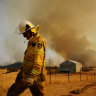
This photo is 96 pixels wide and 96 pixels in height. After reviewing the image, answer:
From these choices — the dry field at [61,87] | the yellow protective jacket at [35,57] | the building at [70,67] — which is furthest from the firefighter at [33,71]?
the building at [70,67]

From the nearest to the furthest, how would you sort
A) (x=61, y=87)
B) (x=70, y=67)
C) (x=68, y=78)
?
(x=61, y=87), (x=68, y=78), (x=70, y=67)

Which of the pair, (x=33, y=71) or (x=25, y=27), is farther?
(x=25, y=27)

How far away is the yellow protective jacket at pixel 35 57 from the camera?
2430 mm

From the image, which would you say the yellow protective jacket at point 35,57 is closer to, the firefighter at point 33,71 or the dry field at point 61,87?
the firefighter at point 33,71

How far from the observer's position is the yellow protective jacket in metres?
2.43

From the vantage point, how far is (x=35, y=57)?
96.2 inches

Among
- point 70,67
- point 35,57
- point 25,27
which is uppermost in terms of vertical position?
point 25,27

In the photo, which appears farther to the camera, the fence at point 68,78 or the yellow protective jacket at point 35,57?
the fence at point 68,78

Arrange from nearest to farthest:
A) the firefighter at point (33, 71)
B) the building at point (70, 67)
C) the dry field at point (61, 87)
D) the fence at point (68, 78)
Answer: the firefighter at point (33, 71)
the dry field at point (61, 87)
the fence at point (68, 78)
the building at point (70, 67)

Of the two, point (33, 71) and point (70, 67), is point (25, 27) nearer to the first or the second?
point (33, 71)

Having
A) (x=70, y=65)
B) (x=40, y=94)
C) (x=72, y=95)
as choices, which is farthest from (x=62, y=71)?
(x=40, y=94)

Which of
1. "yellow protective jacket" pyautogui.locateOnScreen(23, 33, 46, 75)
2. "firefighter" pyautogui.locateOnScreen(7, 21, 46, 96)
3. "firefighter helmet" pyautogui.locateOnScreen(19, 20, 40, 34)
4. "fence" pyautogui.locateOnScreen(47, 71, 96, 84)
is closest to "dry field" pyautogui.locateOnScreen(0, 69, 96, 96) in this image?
"fence" pyautogui.locateOnScreen(47, 71, 96, 84)

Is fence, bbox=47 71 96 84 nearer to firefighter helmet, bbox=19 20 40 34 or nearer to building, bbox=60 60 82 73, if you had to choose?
firefighter helmet, bbox=19 20 40 34

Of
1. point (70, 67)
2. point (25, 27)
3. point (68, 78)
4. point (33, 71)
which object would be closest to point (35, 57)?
point (33, 71)
